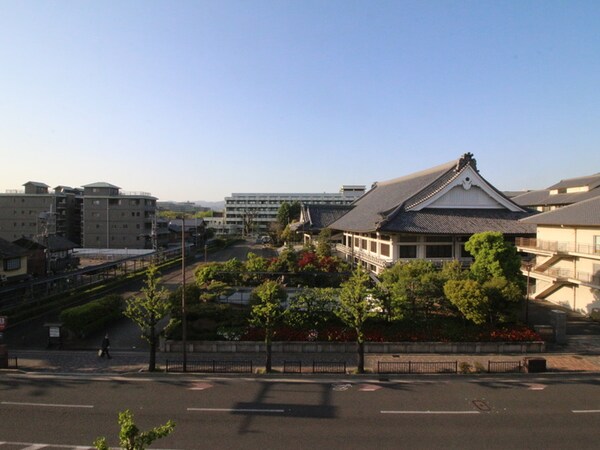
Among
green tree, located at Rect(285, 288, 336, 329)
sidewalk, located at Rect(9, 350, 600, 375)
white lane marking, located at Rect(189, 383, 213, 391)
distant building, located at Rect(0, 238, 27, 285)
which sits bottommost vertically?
white lane marking, located at Rect(189, 383, 213, 391)

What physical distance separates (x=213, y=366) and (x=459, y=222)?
1116 inches

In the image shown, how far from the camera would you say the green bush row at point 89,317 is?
23.1 m

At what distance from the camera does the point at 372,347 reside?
21.8 m

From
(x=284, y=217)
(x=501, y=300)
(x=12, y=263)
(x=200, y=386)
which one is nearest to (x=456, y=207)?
(x=501, y=300)

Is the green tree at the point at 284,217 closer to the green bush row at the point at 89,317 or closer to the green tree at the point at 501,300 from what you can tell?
the green bush row at the point at 89,317

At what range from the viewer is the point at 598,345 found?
22.8 m

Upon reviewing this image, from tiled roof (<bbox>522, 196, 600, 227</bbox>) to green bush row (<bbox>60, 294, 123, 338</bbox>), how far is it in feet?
117

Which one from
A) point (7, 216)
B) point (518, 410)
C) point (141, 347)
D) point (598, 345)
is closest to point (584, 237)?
point (598, 345)

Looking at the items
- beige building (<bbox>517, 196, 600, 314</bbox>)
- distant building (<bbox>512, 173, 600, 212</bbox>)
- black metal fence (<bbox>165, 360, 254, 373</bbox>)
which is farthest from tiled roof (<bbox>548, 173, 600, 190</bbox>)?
black metal fence (<bbox>165, 360, 254, 373</bbox>)

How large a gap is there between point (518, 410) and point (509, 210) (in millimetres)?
30189

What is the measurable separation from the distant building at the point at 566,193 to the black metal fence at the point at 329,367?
41477 millimetres

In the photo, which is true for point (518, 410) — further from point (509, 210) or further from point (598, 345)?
point (509, 210)

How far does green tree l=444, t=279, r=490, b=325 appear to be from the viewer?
21906 mm

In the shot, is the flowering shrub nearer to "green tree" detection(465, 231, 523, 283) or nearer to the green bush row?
"green tree" detection(465, 231, 523, 283)
